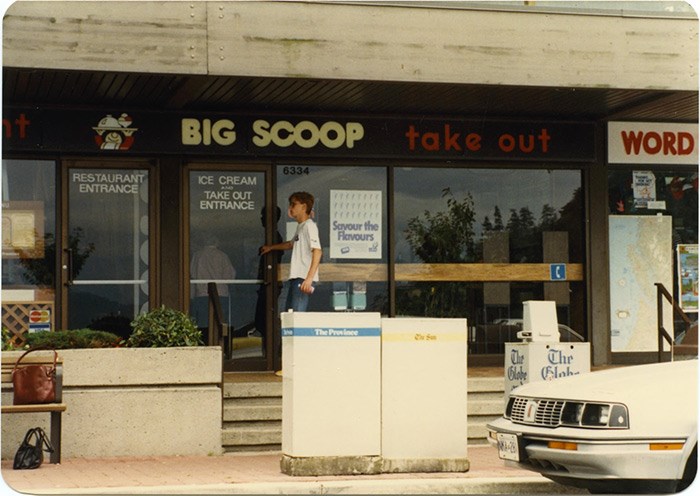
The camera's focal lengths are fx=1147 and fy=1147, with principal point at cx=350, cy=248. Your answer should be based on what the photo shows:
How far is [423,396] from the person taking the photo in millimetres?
9703

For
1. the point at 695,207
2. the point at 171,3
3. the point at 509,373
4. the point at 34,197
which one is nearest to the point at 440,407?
the point at 509,373

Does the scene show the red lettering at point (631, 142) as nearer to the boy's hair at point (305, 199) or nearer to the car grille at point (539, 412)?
the boy's hair at point (305, 199)

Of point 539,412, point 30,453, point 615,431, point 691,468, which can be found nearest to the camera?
point 691,468

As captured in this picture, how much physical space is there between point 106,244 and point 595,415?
25.5ft

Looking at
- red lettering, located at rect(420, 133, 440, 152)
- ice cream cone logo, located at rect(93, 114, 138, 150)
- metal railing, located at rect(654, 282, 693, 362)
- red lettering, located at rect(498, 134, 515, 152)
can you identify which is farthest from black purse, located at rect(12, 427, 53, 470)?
metal railing, located at rect(654, 282, 693, 362)

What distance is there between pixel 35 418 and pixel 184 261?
3575mm

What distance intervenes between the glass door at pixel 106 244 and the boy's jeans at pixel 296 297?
1936 mm

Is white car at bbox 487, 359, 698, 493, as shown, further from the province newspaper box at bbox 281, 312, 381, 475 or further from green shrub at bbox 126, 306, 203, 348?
green shrub at bbox 126, 306, 203, 348

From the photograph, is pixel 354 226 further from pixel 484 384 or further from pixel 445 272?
pixel 484 384

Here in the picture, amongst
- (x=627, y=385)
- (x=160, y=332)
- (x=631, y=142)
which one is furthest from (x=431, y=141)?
(x=627, y=385)

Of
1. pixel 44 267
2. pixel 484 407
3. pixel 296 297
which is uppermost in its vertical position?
pixel 44 267

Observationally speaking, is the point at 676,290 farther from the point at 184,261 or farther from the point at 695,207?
the point at 184,261

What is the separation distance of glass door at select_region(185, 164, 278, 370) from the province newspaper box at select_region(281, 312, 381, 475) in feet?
15.3

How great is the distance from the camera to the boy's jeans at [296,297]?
13086 millimetres
